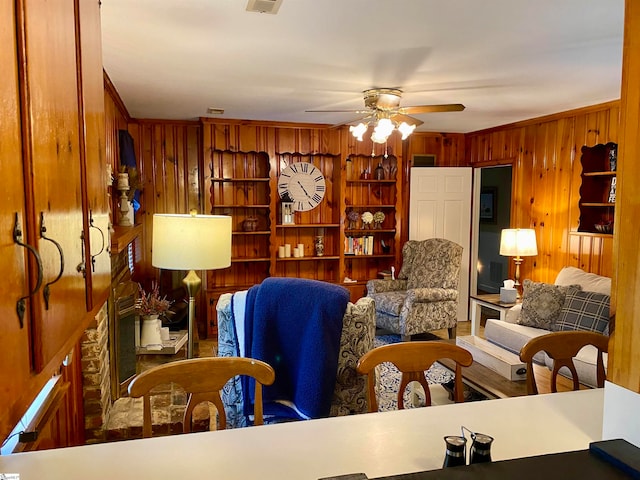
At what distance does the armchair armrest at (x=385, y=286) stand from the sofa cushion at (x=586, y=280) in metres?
1.78

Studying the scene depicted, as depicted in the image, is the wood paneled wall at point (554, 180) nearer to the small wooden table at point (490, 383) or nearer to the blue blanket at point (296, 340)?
the small wooden table at point (490, 383)

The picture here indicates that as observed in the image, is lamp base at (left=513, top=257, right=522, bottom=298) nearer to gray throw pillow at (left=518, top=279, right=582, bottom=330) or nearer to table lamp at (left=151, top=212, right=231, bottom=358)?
gray throw pillow at (left=518, top=279, right=582, bottom=330)

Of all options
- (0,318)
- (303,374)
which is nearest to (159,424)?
(303,374)

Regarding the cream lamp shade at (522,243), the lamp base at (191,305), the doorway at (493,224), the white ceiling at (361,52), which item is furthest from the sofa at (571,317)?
the doorway at (493,224)

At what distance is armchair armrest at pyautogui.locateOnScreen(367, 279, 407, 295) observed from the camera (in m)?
5.39

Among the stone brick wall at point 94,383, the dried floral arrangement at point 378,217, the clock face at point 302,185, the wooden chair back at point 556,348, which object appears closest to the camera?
the wooden chair back at point 556,348

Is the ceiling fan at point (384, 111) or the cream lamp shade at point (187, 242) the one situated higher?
the ceiling fan at point (384, 111)

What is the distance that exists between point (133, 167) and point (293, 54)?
2.12m

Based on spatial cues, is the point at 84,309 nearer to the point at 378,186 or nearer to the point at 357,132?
the point at 357,132

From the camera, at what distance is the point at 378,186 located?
19.7 feet

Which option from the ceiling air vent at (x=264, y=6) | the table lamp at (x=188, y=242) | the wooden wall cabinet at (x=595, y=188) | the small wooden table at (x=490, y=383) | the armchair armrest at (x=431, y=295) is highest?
the ceiling air vent at (x=264, y=6)

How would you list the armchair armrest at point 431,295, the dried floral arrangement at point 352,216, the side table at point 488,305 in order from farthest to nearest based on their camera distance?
the dried floral arrangement at point 352,216 → the armchair armrest at point 431,295 → the side table at point 488,305

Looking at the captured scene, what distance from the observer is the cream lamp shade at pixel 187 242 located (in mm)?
2215

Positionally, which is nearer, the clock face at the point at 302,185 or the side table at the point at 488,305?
the side table at the point at 488,305
